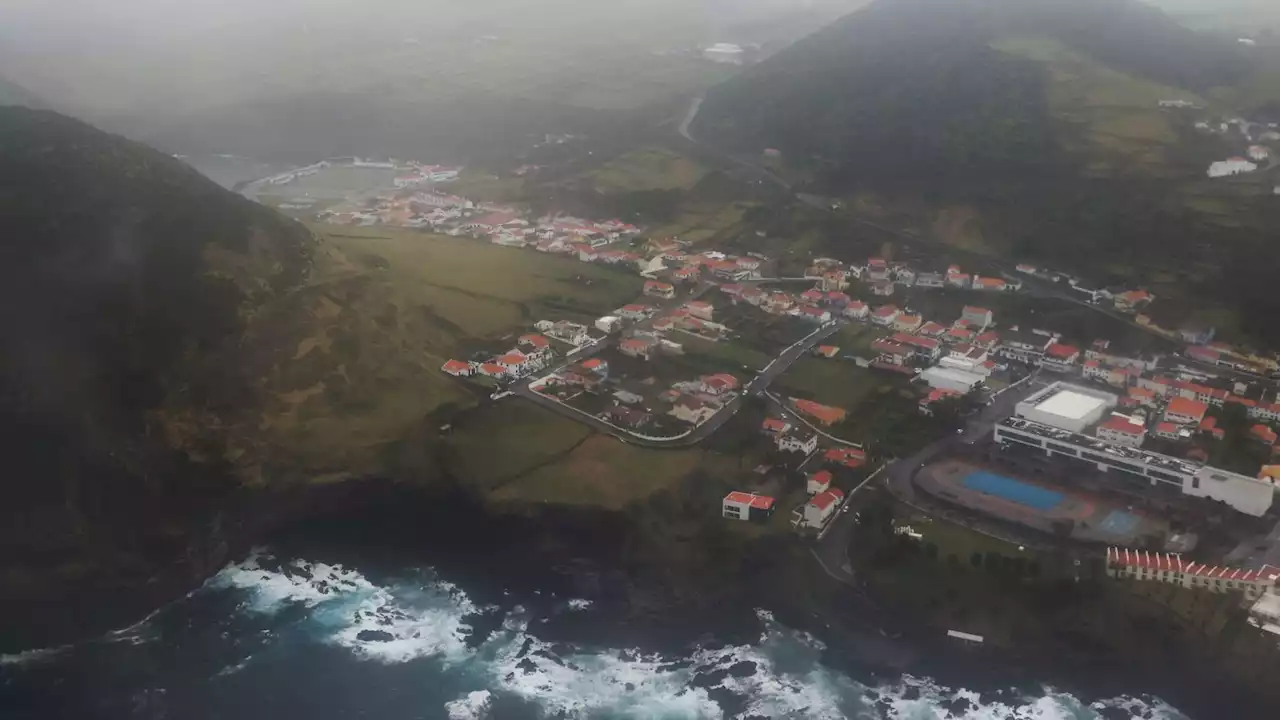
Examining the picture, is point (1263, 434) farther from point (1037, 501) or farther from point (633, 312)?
point (633, 312)

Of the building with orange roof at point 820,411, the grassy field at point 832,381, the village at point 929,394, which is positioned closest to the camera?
the village at point 929,394

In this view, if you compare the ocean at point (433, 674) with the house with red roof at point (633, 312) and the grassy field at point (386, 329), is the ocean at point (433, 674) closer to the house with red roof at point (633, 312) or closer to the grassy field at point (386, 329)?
the grassy field at point (386, 329)

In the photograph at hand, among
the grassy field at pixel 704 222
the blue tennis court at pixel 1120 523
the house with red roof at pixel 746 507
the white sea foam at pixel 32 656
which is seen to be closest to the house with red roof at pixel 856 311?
the grassy field at pixel 704 222

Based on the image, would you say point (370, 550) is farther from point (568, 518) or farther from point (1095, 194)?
point (1095, 194)

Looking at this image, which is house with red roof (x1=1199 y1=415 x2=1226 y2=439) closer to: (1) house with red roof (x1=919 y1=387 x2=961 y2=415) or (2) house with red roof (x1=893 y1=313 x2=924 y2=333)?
(1) house with red roof (x1=919 y1=387 x2=961 y2=415)

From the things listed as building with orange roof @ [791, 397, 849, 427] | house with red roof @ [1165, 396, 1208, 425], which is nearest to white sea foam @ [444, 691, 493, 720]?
building with orange roof @ [791, 397, 849, 427]

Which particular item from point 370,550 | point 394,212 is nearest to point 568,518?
point 370,550

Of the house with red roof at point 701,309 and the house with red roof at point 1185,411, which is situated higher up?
the house with red roof at point 701,309
